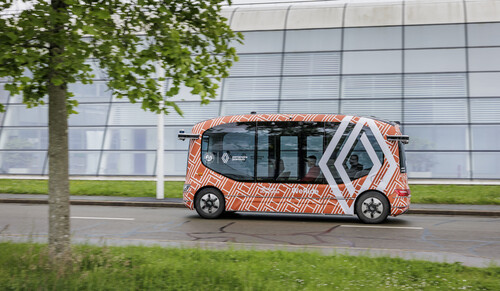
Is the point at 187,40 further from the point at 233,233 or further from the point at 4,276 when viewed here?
the point at 233,233

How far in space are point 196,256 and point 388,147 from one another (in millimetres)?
7050

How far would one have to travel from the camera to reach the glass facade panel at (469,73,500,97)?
75.0 feet

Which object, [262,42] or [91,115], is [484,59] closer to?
[262,42]

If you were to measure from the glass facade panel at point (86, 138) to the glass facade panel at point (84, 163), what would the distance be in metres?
0.33

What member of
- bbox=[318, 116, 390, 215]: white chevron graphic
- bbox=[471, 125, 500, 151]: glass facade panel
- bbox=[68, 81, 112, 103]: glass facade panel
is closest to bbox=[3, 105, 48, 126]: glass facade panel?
bbox=[68, 81, 112, 103]: glass facade panel

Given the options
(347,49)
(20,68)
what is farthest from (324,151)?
(347,49)

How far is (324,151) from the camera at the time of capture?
13.4 metres

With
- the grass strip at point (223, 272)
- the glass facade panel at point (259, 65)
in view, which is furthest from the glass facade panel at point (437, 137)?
the grass strip at point (223, 272)

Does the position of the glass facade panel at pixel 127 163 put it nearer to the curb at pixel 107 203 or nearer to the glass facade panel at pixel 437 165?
the curb at pixel 107 203

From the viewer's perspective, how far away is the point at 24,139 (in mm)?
26250

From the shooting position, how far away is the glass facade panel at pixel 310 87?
79.9ft

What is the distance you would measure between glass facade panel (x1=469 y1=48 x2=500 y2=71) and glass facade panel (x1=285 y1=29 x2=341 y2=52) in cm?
589

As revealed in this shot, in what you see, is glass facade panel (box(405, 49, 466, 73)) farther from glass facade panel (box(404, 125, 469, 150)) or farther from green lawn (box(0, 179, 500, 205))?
green lawn (box(0, 179, 500, 205))

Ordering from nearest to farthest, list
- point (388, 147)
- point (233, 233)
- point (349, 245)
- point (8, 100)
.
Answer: point (349, 245), point (233, 233), point (388, 147), point (8, 100)
